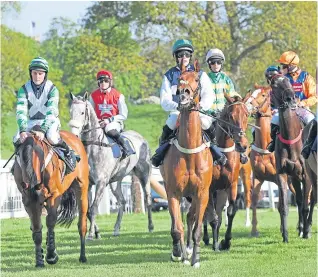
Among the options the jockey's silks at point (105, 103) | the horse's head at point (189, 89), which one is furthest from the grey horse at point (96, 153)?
the horse's head at point (189, 89)

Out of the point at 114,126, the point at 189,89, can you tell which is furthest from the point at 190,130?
the point at 114,126

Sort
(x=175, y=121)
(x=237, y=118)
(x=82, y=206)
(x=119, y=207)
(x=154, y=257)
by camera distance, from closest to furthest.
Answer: (x=175, y=121) < (x=154, y=257) < (x=82, y=206) < (x=237, y=118) < (x=119, y=207)

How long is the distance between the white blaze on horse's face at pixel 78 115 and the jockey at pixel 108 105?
96cm

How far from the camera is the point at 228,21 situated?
1602 inches

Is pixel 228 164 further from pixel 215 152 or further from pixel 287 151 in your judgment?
pixel 287 151

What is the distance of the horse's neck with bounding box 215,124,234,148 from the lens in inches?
546

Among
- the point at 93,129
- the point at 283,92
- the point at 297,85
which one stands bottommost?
the point at 93,129

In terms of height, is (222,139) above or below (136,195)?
below

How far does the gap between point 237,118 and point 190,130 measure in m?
1.93

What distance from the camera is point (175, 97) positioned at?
12594 mm

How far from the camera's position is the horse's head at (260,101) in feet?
53.4

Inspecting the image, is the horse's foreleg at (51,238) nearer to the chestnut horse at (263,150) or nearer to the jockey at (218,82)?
the jockey at (218,82)

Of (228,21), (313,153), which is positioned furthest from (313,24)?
(313,153)

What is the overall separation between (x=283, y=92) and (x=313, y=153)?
1.34 m
